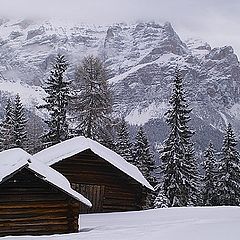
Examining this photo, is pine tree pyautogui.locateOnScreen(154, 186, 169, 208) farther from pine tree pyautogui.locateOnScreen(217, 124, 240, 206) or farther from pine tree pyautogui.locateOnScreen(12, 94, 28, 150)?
pine tree pyautogui.locateOnScreen(12, 94, 28, 150)

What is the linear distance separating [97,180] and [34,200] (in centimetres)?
858

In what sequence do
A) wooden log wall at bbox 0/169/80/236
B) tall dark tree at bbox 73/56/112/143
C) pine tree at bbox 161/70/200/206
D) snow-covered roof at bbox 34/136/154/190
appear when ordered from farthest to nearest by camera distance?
pine tree at bbox 161/70/200/206 → tall dark tree at bbox 73/56/112/143 → snow-covered roof at bbox 34/136/154/190 → wooden log wall at bbox 0/169/80/236

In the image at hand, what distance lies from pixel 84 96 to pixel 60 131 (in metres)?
3.13

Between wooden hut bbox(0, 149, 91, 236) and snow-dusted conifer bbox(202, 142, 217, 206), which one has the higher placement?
wooden hut bbox(0, 149, 91, 236)

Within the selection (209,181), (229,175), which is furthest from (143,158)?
(209,181)

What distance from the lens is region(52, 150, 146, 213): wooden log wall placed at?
27.3 metres

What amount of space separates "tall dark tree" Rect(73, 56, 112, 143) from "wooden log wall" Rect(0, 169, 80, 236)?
17849 millimetres

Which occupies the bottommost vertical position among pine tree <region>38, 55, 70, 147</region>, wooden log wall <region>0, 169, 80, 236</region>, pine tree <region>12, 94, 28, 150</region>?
pine tree <region>12, 94, 28, 150</region>

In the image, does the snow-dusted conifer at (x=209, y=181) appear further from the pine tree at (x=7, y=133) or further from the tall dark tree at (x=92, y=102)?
the pine tree at (x=7, y=133)

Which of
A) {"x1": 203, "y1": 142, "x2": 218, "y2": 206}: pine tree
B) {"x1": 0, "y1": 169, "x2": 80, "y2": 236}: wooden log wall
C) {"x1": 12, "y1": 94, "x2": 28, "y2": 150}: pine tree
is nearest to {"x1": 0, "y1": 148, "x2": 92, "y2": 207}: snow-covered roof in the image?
{"x1": 0, "y1": 169, "x2": 80, "y2": 236}: wooden log wall

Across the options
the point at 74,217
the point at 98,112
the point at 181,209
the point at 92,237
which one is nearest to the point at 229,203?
the point at 98,112

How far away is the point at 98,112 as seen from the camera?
125 feet

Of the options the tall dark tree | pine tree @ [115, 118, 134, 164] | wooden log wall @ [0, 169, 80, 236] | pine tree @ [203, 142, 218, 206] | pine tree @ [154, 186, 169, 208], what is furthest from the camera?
pine tree @ [203, 142, 218, 206]

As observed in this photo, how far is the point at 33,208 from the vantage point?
1927 centimetres
